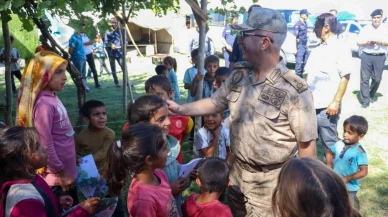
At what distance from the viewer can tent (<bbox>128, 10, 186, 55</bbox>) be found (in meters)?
17.5

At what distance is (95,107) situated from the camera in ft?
12.6

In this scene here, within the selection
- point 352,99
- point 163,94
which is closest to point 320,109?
point 163,94

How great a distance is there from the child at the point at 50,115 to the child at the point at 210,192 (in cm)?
102

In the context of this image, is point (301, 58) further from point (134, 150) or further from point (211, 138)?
point (134, 150)

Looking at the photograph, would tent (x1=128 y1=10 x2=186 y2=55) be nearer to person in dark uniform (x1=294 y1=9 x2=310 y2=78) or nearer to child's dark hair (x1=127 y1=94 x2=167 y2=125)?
person in dark uniform (x1=294 y1=9 x2=310 y2=78)

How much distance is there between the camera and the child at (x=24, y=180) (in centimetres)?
207

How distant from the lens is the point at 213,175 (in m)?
2.63

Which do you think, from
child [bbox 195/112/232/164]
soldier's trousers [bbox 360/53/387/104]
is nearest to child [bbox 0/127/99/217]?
child [bbox 195/112/232/164]

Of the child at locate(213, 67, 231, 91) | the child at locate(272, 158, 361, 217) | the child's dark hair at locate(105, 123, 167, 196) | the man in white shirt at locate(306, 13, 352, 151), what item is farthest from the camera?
the child at locate(213, 67, 231, 91)

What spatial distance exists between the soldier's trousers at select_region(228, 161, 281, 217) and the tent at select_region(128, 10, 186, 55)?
1517 cm

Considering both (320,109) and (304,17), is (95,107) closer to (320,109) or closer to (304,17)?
(320,109)

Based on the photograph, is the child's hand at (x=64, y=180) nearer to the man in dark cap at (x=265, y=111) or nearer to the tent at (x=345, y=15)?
the man in dark cap at (x=265, y=111)


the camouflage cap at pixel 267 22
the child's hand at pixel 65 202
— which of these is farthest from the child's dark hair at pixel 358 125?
the child's hand at pixel 65 202

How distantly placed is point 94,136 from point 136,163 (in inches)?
63.7
